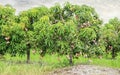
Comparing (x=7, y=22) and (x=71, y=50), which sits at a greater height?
(x=7, y=22)

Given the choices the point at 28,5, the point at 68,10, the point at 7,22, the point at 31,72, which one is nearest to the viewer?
the point at 31,72

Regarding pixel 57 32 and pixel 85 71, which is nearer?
pixel 85 71

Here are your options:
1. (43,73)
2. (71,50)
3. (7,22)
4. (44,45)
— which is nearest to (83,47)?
(71,50)

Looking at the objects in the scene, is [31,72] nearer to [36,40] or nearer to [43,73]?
[43,73]

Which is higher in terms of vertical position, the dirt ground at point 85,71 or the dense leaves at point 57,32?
the dense leaves at point 57,32

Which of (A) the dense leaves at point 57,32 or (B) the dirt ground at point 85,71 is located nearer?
(B) the dirt ground at point 85,71

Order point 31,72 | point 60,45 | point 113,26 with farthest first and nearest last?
point 113,26, point 60,45, point 31,72

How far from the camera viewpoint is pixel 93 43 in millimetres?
16656

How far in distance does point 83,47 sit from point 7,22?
4568 mm

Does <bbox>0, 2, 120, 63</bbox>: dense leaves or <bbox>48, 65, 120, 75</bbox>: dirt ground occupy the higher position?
<bbox>0, 2, 120, 63</bbox>: dense leaves

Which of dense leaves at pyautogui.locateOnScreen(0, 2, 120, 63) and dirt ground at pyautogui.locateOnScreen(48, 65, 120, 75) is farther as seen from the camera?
dense leaves at pyautogui.locateOnScreen(0, 2, 120, 63)

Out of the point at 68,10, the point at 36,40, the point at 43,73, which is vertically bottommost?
the point at 43,73

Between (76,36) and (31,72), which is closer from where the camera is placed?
(31,72)

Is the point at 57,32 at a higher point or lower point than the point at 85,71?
higher
